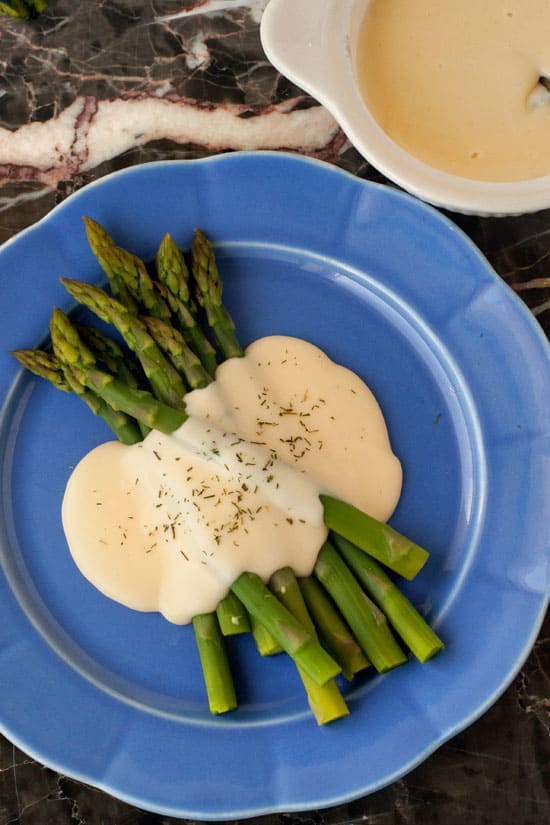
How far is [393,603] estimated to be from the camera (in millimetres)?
2035

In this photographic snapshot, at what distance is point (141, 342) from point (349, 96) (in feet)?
2.73

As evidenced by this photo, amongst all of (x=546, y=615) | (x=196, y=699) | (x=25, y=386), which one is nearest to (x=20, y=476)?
(x=25, y=386)

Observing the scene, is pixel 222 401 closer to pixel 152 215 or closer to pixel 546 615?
pixel 152 215

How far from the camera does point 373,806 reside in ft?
7.09

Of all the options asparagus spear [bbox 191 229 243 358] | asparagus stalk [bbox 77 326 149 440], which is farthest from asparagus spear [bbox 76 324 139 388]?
asparagus spear [bbox 191 229 243 358]

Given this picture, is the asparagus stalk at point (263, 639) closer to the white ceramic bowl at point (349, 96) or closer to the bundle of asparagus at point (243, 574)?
the bundle of asparagus at point (243, 574)

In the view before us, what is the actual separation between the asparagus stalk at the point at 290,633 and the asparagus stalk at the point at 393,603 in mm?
201

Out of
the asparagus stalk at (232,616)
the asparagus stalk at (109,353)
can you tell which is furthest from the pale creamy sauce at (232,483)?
the asparagus stalk at (109,353)

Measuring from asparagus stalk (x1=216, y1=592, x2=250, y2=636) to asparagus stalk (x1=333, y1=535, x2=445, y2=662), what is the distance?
311 mm

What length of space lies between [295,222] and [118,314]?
59 cm

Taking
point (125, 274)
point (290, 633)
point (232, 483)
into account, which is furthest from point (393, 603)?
point (125, 274)

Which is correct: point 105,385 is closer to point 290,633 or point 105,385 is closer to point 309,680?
point 290,633

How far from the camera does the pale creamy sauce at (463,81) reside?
74.4 inches

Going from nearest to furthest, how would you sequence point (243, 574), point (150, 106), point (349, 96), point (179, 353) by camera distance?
point (349, 96)
point (243, 574)
point (179, 353)
point (150, 106)
